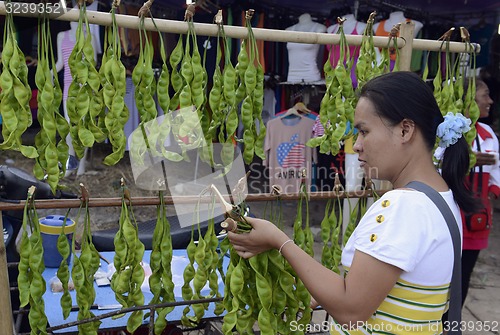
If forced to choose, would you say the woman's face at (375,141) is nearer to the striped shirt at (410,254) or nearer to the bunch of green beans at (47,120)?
the striped shirt at (410,254)

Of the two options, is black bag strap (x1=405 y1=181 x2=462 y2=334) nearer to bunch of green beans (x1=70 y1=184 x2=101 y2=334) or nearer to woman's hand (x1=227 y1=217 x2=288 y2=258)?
woman's hand (x1=227 y1=217 x2=288 y2=258)

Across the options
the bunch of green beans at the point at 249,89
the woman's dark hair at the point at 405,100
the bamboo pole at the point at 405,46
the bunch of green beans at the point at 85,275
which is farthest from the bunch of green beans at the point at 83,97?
the bamboo pole at the point at 405,46

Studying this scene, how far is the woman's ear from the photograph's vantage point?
4.85 ft

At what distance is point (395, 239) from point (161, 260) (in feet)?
3.46

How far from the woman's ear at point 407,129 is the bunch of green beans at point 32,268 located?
1.37m

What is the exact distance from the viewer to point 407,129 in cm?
148

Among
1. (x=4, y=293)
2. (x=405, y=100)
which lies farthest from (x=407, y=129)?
(x=4, y=293)

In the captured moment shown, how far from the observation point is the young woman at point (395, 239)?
1391mm

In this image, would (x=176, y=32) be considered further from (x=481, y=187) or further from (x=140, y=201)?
(x=481, y=187)

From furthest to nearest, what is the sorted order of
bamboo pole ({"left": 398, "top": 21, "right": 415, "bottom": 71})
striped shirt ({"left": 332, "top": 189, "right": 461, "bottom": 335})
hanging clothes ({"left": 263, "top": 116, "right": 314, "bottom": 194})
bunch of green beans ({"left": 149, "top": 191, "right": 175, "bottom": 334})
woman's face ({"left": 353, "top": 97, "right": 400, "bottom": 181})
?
hanging clothes ({"left": 263, "top": 116, "right": 314, "bottom": 194})
bamboo pole ({"left": 398, "top": 21, "right": 415, "bottom": 71})
bunch of green beans ({"left": 149, "top": 191, "right": 175, "bottom": 334})
woman's face ({"left": 353, "top": 97, "right": 400, "bottom": 181})
striped shirt ({"left": 332, "top": 189, "right": 461, "bottom": 335})

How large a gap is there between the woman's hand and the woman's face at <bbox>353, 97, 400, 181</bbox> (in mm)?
380

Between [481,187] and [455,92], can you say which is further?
[481,187]

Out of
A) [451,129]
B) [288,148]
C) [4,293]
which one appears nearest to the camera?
[451,129]

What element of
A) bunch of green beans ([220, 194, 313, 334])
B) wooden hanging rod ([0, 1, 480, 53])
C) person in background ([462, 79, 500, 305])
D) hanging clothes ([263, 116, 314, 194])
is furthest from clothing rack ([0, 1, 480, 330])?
hanging clothes ([263, 116, 314, 194])
